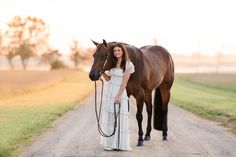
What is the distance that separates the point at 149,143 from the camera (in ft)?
40.3

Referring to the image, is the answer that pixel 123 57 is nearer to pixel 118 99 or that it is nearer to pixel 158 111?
pixel 118 99

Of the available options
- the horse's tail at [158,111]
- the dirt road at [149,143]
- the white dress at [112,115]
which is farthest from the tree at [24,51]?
the white dress at [112,115]

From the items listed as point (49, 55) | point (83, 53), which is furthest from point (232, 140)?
point (83, 53)

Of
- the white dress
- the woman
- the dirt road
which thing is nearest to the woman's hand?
the woman

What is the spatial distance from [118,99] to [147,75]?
1345 mm

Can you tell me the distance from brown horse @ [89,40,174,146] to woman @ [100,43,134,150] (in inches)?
8.2

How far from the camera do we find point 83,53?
563ft

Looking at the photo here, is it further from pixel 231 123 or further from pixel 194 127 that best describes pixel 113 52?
pixel 231 123

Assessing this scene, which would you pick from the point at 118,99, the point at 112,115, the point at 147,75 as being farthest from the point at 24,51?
the point at 118,99

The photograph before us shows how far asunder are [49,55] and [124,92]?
150 metres

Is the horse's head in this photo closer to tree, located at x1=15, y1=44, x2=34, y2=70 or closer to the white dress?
the white dress

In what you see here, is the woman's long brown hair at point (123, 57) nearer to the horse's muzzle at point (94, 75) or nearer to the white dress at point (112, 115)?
the white dress at point (112, 115)

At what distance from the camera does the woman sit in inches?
430

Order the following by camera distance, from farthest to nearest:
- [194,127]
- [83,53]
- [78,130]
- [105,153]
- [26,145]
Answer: [83,53]
[194,127]
[78,130]
[26,145]
[105,153]
